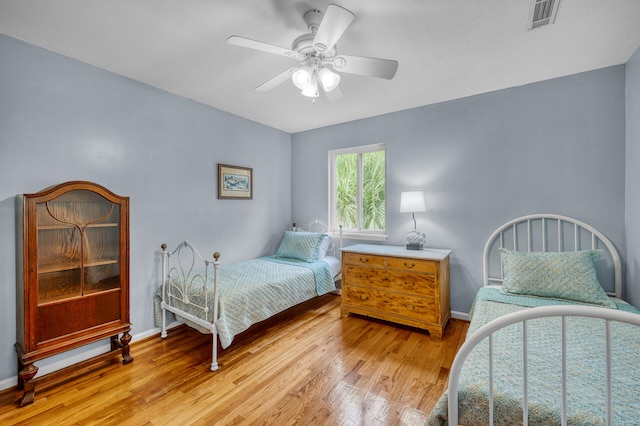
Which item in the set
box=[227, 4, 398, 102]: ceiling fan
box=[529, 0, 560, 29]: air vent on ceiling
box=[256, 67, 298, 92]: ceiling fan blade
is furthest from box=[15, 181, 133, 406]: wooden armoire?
box=[529, 0, 560, 29]: air vent on ceiling

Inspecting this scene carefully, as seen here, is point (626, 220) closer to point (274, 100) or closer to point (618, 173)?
point (618, 173)

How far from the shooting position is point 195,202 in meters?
3.16

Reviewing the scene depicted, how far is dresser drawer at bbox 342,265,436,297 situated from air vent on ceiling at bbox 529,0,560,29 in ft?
6.77

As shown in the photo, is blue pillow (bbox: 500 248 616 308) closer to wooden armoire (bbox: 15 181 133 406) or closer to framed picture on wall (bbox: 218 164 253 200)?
framed picture on wall (bbox: 218 164 253 200)

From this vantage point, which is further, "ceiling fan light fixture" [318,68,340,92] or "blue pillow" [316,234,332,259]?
"blue pillow" [316,234,332,259]

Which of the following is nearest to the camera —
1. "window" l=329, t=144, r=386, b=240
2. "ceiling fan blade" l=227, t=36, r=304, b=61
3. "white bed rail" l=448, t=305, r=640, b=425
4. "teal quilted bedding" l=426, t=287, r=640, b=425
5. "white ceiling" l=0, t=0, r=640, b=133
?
"white bed rail" l=448, t=305, r=640, b=425

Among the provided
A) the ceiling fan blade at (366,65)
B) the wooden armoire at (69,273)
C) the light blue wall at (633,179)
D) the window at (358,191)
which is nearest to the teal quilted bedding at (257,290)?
the wooden armoire at (69,273)

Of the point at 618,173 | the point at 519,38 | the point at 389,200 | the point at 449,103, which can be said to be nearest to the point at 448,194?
the point at 389,200

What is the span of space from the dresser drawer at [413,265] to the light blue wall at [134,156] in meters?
1.88

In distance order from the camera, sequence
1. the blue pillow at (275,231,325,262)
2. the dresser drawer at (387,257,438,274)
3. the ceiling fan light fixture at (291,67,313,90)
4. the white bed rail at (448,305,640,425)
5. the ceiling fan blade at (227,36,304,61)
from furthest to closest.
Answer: the blue pillow at (275,231,325,262) → the dresser drawer at (387,257,438,274) → the ceiling fan light fixture at (291,67,313,90) → the ceiling fan blade at (227,36,304,61) → the white bed rail at (448,305,640,425)

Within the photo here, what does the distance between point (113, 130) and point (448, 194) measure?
334 cm

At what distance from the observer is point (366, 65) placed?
5.93 feet

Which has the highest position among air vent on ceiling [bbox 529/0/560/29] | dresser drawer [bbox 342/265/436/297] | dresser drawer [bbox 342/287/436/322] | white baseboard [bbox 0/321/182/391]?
air vent on ceiling [bbox 529/0/560/29]

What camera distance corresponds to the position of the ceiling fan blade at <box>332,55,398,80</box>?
174 centimetres
